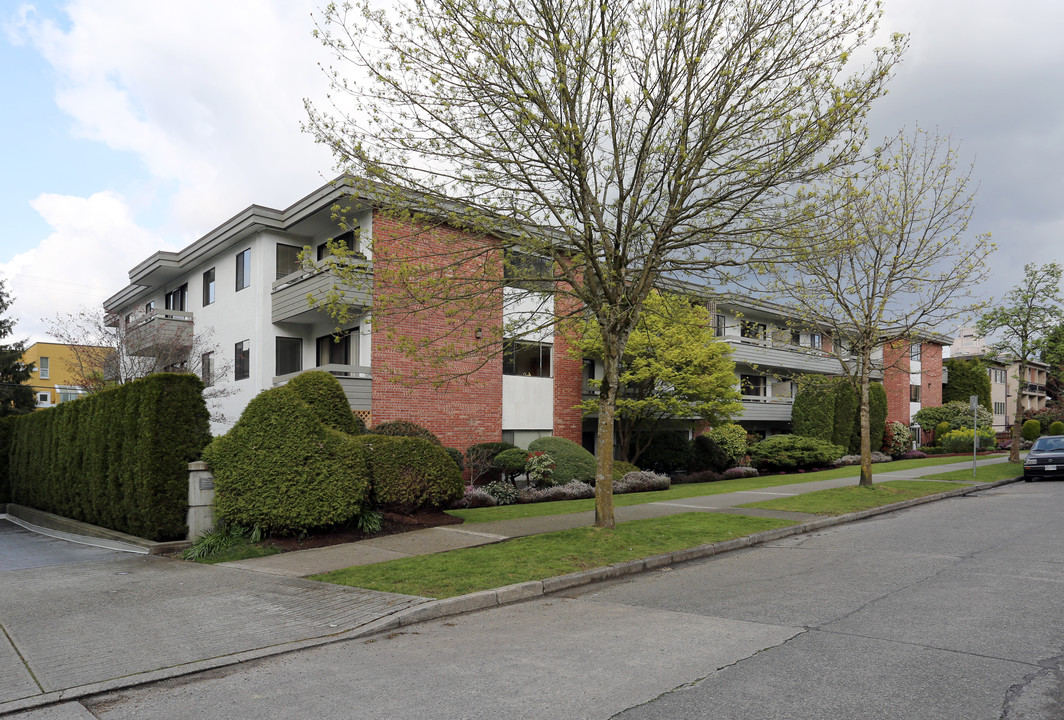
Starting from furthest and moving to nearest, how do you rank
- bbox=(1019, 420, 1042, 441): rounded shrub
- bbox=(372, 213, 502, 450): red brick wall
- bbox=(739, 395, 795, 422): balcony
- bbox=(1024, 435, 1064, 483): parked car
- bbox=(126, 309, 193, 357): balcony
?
1. bbox=(1019, 420, 1042, 441): rounded shrub
2. bbox=(739, 395, 795, 422): balcony
3. bbox=(126, 309, 193, 357): balcony
4. bbox=(1024, 435, 1064, 483): parked car
5. bbox=(372, 213, 502, 450): red brick wall

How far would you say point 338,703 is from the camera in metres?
4.81

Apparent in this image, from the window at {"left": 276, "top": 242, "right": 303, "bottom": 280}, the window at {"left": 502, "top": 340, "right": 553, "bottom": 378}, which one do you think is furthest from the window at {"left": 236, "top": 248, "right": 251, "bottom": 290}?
the window at {"left": 502, "top": 340, "right": 553, "bottom": 378}

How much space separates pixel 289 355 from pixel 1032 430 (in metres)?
57.6

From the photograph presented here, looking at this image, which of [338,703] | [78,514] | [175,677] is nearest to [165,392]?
[78,514]

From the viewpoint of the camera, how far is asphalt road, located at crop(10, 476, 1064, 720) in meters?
4.63

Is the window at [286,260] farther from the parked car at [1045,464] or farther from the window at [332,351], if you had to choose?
the parked car at [1045,464]

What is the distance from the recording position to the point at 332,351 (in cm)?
2212

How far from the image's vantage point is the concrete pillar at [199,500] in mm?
11531

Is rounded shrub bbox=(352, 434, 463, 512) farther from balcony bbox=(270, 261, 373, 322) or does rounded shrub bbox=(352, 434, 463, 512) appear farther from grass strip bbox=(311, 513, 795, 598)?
balcony bbox=(270, 261, 373, 322)

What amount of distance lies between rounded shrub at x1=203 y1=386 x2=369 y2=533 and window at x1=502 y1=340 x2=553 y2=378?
1160 cm

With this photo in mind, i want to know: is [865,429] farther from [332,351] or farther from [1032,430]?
[1032,430]

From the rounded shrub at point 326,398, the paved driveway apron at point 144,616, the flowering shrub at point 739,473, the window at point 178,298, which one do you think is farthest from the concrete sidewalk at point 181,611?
the window at point 178,298

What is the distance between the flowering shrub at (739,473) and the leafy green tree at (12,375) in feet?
109

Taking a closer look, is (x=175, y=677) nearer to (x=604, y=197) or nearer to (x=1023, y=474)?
(x=604, y=197)
